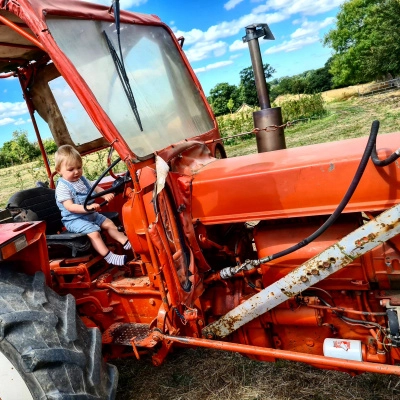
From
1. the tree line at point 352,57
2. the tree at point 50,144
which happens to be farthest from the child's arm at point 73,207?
the tree line at point 352,57

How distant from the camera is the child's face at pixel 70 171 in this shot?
2.73 metres

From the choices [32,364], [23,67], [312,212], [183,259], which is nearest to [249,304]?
[183,259]

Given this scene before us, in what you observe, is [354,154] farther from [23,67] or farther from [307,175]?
[23,67]

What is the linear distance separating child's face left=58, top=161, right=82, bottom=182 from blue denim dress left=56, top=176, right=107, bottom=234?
1.7 inches

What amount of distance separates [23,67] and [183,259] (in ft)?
6.63

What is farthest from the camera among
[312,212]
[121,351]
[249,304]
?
[121,351]

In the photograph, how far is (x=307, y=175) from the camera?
74.3 inches

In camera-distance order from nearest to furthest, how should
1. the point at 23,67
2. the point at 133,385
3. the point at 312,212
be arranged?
the point at 312,212
the point at 133,385
the point at 23,67

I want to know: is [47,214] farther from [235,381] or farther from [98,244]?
[235,381]

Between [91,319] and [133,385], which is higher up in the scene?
[91,319]

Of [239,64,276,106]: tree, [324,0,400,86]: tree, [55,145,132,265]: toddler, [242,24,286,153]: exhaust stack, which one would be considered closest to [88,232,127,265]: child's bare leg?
[55,145,132,265]: toddler

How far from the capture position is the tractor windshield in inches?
79.1

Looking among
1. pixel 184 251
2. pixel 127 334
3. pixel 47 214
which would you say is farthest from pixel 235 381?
pixel 47 214

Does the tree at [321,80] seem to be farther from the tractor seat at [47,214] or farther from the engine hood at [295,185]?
the engine hood at [295,185]
